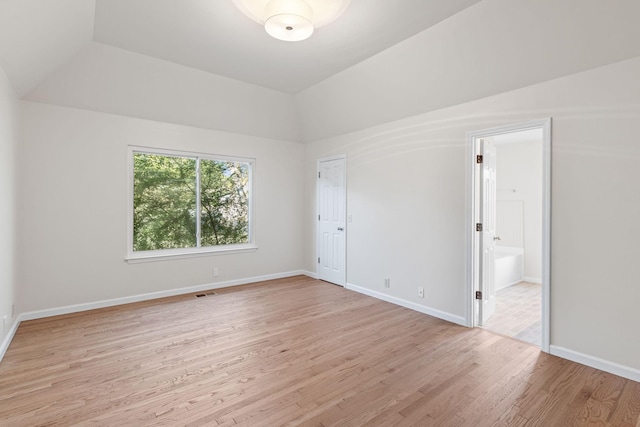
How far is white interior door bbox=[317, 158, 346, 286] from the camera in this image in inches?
199

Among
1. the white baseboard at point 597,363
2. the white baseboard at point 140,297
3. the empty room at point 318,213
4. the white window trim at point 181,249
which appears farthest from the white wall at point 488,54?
A: the white baseboard at point 140,297

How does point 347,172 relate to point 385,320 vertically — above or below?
above

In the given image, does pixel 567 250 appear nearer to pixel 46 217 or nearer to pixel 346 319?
pixel 346 319

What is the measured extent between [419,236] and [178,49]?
3.51m

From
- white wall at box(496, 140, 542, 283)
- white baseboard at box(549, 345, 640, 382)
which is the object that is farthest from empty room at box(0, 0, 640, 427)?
white wall at box(496, 140, 542, 283)

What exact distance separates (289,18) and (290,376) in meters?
2.79

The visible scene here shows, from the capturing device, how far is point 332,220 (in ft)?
17.3

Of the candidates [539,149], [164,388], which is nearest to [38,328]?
[164,388]

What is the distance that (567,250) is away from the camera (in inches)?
107

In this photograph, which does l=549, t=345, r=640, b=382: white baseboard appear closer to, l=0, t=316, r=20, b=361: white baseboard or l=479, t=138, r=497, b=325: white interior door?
l=479, t=138, r=497, b=325: white interior door

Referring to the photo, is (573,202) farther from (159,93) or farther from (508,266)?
(159,93)

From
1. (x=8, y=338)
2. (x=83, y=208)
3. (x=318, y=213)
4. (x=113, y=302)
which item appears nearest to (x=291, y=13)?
(x=83, y=208)

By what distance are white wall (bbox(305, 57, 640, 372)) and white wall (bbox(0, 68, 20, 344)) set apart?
4144 millimetres

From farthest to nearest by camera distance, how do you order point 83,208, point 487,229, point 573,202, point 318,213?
point 318,213, point 83,208, point 487,229, point 573,202
